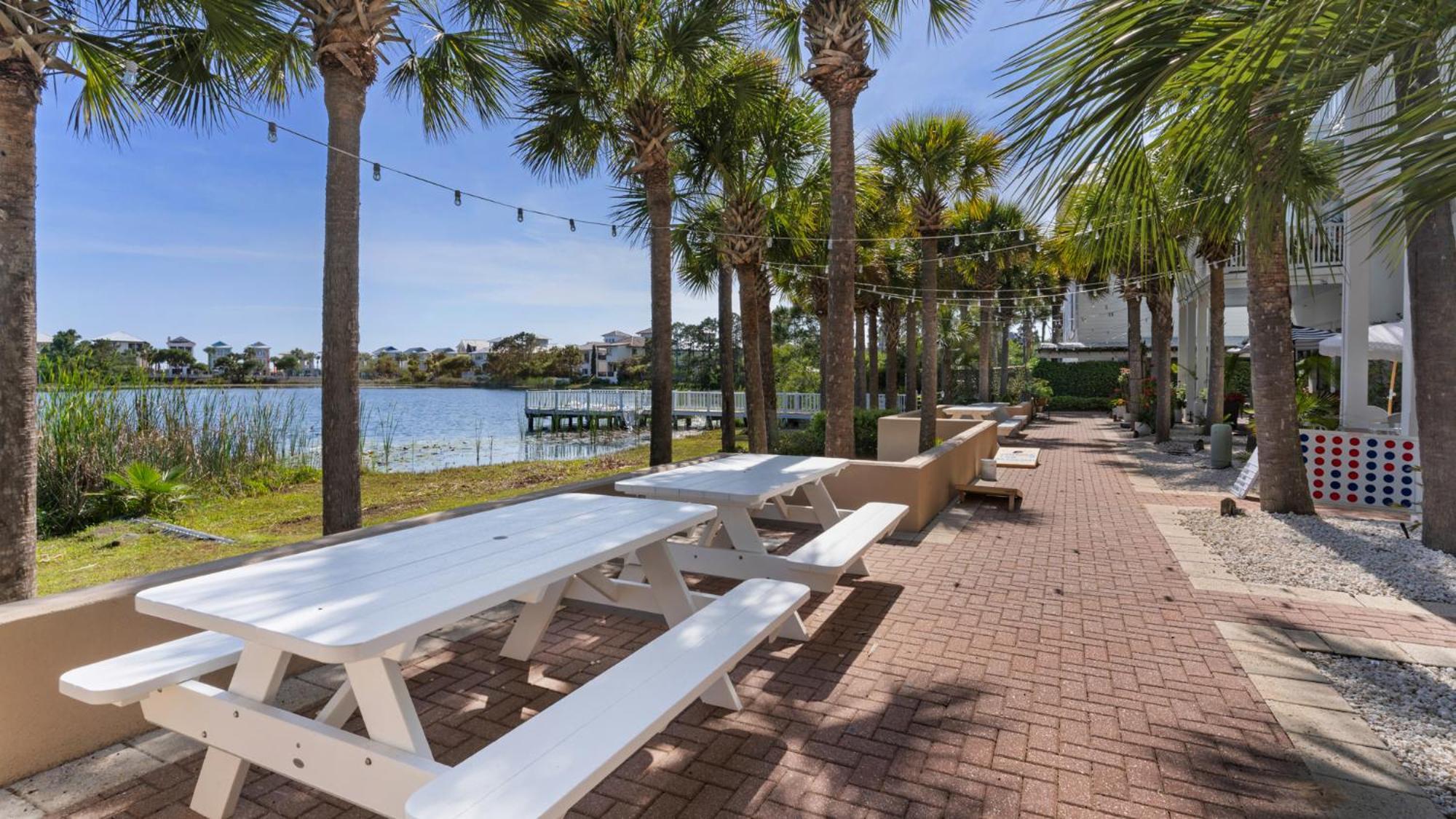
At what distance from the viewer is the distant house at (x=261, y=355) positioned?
39125mm

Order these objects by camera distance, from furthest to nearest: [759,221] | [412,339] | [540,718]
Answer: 1. [412,339]
2. [759,221]
3. [540,718]

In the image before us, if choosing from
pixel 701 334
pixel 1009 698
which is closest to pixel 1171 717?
pixel 1009 698

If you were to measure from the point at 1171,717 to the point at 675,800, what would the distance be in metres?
2.16

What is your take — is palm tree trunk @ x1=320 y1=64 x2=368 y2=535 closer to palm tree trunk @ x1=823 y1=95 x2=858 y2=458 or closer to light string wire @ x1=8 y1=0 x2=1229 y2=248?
light string wire @ x1=8 y1=0 x2=1229 y2=248

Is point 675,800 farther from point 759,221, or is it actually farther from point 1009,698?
point 759,221

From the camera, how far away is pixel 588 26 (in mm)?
7574

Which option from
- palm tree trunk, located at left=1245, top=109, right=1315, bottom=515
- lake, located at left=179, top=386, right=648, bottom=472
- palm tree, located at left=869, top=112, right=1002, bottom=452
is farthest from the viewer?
lake, located at left=179, top=386, right=648, bottom=472

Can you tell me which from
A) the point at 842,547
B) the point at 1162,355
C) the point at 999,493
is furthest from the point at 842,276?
the point at 1162,355

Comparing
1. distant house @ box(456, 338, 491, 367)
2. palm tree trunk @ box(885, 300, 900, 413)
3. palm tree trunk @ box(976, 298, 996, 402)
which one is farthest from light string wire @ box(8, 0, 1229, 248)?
distant house @ box(456, 338, 491, 367)

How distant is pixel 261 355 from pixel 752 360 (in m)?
53.0

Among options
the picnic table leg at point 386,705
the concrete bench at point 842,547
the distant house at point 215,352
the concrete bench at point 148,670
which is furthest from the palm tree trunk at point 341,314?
the distant house at point 215,352

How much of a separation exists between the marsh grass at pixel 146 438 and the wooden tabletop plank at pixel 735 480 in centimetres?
738

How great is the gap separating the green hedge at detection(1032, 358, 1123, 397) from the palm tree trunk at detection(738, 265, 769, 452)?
22.1 m

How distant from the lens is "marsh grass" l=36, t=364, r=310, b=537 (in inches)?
309
